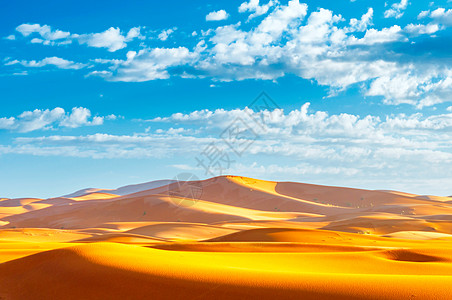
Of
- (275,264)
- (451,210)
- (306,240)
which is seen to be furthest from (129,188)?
(275,264)

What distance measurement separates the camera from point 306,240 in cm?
1986

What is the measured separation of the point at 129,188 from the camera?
137m

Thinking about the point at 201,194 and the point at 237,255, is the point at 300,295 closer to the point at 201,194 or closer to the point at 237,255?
the point at 237,255

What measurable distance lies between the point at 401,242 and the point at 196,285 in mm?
14388

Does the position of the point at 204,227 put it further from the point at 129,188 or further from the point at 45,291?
the point at 129,188

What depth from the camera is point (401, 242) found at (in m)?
19.7

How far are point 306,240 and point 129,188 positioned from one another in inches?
4764

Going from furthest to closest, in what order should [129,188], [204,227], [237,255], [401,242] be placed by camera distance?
[129,188], [204,227], [401,242], [237,255]

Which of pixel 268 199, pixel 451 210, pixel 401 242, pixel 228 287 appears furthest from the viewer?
pixel 268 199

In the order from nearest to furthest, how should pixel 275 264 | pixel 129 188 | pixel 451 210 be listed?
pixel 275 264 → pixel 451 210 → pixel 129 188

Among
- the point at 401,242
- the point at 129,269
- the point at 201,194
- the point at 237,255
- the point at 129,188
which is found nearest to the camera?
the point at 129,269

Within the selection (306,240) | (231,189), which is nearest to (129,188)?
(231,189)

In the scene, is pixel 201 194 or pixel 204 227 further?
pixel 201 194

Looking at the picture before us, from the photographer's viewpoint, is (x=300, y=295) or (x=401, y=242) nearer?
(x=300, y=295)
